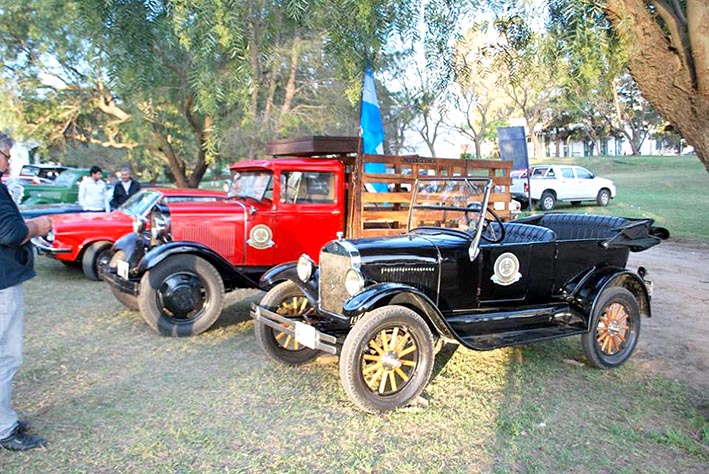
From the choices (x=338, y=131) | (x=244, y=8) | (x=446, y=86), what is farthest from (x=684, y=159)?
(x=244, y=8)

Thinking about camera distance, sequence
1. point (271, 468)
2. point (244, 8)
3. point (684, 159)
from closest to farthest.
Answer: point (271, 468) → point (244, 8) → point (684, 159)

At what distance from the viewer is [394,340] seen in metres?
4.07

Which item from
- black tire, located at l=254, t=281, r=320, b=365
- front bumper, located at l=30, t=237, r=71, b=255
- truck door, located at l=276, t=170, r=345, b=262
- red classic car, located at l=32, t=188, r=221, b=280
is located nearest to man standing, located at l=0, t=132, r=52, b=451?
black tire, located at l=254, t=281, r=320, b=365

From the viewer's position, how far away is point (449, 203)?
17.0 ft

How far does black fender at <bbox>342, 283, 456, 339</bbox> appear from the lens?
3928 mm

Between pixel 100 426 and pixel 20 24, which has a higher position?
pixel 20 24

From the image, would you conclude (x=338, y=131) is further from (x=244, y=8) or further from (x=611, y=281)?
(x=611, y=281)

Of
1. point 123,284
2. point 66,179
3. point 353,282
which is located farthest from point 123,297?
point 66,179

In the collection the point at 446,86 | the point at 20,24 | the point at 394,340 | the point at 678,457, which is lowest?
the point at 678,457

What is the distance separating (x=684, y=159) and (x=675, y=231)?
26346 millimetres

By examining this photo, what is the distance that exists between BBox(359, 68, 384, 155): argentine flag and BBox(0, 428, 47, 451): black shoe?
5.63 m

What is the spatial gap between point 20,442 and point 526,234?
4.37 meters

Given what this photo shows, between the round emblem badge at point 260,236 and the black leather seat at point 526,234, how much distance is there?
2888 millimetres

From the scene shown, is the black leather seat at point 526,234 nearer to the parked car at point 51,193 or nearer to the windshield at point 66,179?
the parked car at point 51,193
